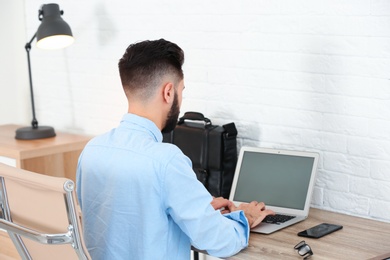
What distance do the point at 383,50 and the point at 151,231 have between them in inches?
42.2

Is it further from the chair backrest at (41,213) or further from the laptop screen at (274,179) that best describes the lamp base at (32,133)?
the chair backrest at (41,213)

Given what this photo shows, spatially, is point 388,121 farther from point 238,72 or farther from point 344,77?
point 238,72

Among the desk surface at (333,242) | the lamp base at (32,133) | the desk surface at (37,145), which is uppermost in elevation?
the lamp base at (32,133)

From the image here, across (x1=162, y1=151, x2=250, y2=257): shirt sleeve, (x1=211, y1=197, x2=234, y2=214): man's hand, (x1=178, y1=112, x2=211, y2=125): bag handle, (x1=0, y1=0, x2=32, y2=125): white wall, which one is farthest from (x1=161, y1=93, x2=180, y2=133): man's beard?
(x1=0, y1=0, x2=32, y2=125): white wall

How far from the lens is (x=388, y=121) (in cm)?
247

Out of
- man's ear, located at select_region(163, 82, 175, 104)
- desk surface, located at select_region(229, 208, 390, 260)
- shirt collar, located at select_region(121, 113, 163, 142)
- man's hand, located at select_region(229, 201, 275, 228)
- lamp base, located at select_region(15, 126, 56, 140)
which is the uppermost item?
man's ear, located at select_region(163, 82, 175, 104)

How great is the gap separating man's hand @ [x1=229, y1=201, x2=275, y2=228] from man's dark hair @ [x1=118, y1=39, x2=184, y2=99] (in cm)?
56

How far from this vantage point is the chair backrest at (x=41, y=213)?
169 centimetres

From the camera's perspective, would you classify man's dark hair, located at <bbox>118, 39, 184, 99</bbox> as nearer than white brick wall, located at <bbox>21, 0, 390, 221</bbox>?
Yes

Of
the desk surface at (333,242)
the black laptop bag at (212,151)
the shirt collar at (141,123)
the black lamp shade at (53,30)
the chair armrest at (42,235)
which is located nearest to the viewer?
the chair armrest at (42,235)

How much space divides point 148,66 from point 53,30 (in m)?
1.20

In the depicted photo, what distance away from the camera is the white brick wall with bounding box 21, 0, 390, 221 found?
2.50 metres

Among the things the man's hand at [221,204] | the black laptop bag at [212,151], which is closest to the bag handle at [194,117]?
the black laptop bag at [212,151]

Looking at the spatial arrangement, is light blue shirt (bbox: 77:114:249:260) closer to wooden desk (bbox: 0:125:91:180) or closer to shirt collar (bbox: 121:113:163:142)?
shirt collar (bbox: 121:113:163:142)
